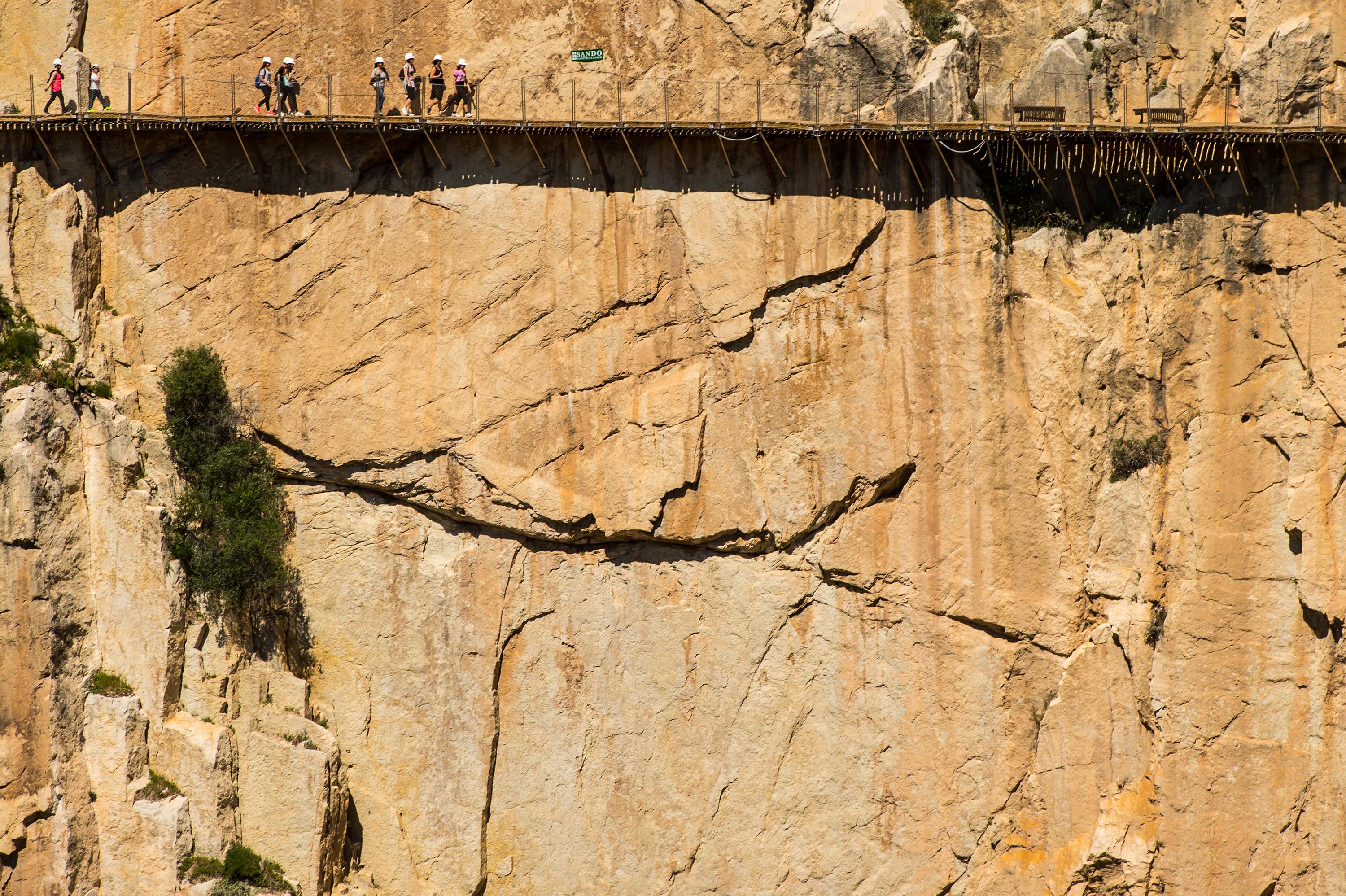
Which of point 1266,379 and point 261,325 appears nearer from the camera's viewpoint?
point 1266,379

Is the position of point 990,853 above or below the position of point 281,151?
below

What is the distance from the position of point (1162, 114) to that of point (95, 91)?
16295 millimetres

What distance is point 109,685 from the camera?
23828 millimetres

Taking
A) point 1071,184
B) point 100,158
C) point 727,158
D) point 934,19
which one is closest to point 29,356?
point 100,158

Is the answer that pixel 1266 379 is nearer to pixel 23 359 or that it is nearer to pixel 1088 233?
pixel 1088 233

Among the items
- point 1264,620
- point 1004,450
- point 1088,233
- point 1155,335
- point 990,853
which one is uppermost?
point 1088,233

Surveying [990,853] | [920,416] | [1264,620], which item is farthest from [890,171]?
[990,853]

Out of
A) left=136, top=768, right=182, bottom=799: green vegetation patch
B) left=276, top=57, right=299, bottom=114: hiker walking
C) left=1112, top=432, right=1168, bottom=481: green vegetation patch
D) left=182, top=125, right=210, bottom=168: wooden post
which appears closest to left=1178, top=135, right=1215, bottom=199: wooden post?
left=1112, top=432, right=1168, bottom=481: green vegetation patch

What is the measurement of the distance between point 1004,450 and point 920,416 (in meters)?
1.36

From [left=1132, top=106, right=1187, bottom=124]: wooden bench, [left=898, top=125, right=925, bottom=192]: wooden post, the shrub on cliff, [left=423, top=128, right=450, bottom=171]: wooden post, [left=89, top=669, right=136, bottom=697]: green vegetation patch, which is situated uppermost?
[left=1132, top=106, right=1187, bottom=124]: wooden bench

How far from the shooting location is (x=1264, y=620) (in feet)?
75.5

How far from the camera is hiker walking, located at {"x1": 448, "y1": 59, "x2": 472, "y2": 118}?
79.4 feet

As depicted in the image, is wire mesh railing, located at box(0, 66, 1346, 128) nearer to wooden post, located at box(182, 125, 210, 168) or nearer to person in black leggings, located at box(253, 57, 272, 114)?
person in black leggings, located at box(253, 57, 272, 114)

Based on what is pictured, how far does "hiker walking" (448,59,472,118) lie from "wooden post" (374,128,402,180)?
45.0 inches
